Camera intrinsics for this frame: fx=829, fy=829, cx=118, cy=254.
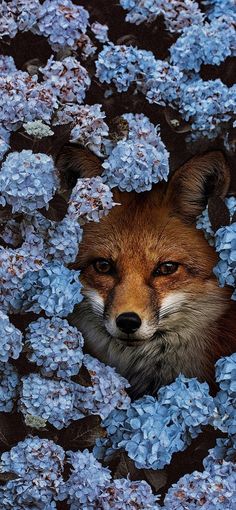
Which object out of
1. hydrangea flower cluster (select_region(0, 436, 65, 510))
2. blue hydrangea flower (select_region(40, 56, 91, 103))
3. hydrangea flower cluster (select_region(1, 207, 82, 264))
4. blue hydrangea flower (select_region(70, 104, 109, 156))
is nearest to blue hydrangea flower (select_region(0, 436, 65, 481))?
hydrangea flower cluster (select_region(0, 436, 65, 510))

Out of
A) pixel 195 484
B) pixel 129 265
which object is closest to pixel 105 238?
pixel 129 265

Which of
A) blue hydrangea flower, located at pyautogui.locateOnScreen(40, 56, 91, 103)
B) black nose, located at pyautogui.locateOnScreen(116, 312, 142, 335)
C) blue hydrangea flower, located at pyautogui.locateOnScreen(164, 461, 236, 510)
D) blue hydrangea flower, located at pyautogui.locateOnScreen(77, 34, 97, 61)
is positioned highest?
blue hydrangea flower, located at pyautogui.locateOnScreen(77, 34, 97, 61)

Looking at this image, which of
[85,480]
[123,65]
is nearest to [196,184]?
[123,65]

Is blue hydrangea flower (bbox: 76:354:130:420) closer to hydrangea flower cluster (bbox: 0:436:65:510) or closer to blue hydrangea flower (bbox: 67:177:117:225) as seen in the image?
hydrangea flower cluster (bbox: 0:436:65:510)

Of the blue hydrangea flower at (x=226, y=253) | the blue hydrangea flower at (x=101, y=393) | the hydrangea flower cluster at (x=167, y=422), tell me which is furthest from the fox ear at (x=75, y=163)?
the hydrangea flower cluster at (x=167, y=422)

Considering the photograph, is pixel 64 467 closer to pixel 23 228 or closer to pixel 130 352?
pixel 130 352

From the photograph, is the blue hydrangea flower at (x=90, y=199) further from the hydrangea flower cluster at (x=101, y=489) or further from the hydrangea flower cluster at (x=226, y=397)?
the hydrangea flower cluster at (x=101, y=489)

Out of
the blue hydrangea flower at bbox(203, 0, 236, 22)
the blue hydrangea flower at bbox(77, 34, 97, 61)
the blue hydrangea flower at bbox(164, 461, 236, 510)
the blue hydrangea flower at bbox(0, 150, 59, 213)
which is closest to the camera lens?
the blue hydrangea flower at bbox(0, 150, 59, 213)
